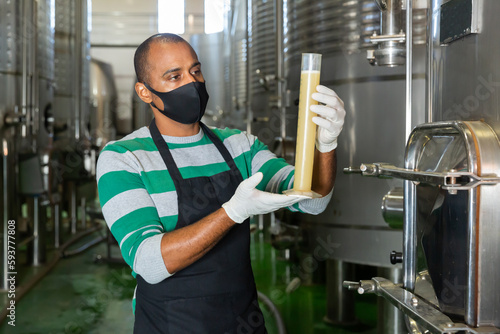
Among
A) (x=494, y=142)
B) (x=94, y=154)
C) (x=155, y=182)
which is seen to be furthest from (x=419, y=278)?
(x=94, y=154)

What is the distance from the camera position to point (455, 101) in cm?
126

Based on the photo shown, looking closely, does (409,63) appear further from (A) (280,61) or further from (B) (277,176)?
(A) (280,61)

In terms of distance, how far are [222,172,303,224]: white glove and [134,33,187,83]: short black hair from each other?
1.80ft

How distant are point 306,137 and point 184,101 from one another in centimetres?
53

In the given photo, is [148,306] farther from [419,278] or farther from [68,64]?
[68,64]

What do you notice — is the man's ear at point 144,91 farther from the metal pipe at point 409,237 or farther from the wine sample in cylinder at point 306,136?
the metal pipe at point 409,237

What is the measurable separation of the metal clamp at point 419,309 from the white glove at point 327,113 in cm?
38

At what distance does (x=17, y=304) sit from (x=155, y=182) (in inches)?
122

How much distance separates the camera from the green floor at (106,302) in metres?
3.61

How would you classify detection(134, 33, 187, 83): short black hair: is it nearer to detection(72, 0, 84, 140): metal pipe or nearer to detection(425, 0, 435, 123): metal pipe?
detection(425, 0, 435, 123): metal pipe

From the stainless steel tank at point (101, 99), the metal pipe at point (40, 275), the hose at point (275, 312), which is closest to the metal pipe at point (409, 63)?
the hose at point (275, 312)

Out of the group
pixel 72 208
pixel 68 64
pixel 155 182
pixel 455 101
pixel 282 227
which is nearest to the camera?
pixel 455 101

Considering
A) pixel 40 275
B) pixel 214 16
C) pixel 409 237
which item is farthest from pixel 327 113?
pixel 214 16

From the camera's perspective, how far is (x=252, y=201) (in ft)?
4.16
